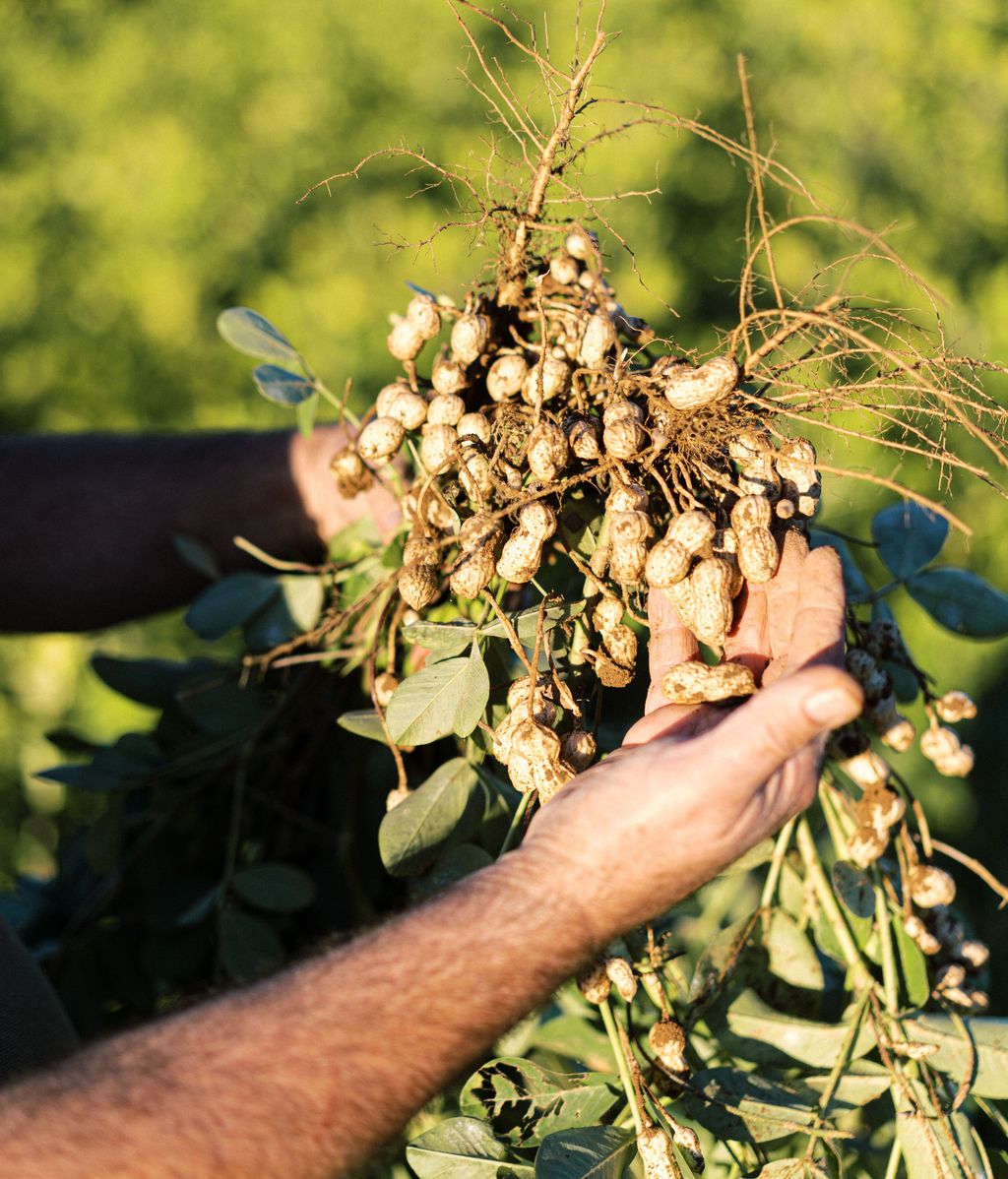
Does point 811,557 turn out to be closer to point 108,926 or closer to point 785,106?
point 108,926

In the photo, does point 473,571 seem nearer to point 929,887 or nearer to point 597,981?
point 597,981

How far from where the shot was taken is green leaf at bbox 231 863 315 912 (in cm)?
117

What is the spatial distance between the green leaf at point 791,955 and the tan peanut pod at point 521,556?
1.44 feet

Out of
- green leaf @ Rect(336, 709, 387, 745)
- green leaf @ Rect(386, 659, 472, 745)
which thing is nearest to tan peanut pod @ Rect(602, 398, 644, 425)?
green leaf @ Rect(386, 659, 472, 745)

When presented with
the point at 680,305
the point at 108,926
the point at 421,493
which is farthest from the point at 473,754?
the point at 680,305

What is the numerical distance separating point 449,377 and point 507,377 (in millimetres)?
46

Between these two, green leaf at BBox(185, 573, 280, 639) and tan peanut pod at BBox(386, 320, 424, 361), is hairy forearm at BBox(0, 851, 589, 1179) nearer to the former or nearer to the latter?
tan peanut pod at BBox(386, 320, 424, 361)

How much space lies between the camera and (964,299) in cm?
286

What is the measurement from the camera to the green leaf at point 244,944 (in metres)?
1.17

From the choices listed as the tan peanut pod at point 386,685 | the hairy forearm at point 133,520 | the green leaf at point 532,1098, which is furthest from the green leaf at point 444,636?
the hairy forearm at point 133,520

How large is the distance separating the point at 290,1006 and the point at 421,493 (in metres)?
0.36

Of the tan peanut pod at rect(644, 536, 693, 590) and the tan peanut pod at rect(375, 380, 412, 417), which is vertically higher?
the tan peanut pod at rect(375, 380, 412, 417)

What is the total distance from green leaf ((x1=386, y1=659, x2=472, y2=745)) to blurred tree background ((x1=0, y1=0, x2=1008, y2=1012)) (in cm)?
148

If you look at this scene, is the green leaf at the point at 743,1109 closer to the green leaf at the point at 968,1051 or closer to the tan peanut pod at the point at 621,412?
the green leaf at the point at 968,1051
